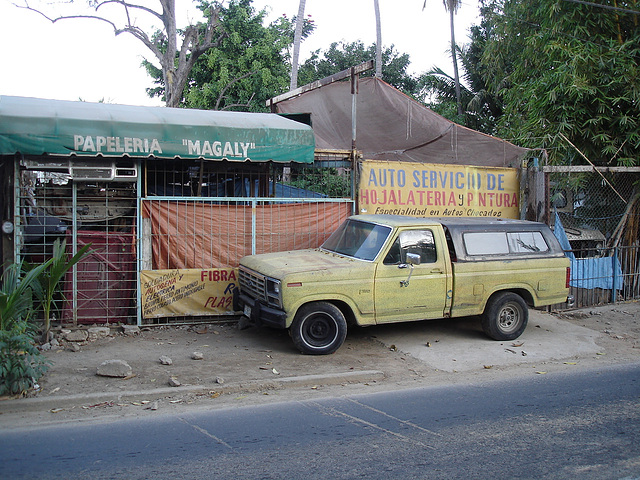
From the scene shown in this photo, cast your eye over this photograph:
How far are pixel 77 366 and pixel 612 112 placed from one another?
1159cm

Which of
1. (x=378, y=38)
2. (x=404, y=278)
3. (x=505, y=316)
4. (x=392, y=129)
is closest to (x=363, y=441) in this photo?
(x=404, y=278)

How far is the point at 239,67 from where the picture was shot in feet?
68.0

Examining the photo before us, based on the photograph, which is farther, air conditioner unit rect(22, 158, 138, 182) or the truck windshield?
air conditioner unit rect(22, 158, 138, 182)

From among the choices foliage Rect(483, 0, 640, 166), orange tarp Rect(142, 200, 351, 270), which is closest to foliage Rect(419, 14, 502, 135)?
foliage Rect(483, 0, 640, 166)

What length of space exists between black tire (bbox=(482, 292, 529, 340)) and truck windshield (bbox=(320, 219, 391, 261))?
6.73ft

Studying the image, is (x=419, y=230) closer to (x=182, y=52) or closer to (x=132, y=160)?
(x=132, y=160)

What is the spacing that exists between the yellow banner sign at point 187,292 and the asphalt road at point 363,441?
3398 millimetres

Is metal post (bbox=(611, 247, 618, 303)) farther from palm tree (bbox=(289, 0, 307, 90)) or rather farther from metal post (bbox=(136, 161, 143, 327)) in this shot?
palm tree (bbox=(289, 0, 307, 90))

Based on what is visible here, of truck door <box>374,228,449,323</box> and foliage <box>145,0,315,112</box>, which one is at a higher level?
foliage <box>145,0,315,112</box>

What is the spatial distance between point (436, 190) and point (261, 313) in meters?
4.80

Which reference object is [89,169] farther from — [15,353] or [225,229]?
[15,353]

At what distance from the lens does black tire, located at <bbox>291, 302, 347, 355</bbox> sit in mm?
6965

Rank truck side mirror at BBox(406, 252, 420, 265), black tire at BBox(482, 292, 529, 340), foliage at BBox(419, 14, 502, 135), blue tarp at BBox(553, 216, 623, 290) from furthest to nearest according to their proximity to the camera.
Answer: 1. foliage at BBox(419, 14, 502, 135)
2. blue tarp at BBox(553, 216, 623, 290)
3. black tire at BBox(482, 292, 529, 340)
4. truck side mirror at BBox(406, 252, 420, 265)

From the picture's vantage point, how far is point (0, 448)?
430 cm
